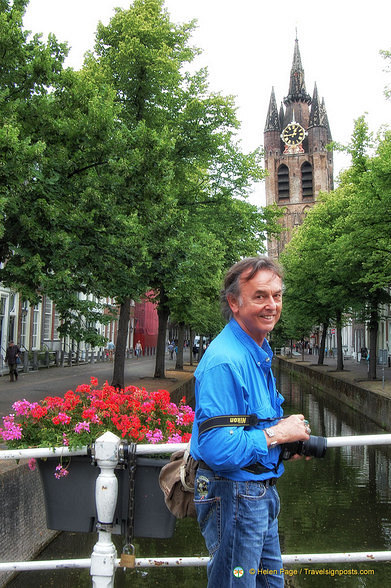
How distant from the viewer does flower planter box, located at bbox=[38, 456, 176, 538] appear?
2.85 meters

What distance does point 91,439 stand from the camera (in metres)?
3.93

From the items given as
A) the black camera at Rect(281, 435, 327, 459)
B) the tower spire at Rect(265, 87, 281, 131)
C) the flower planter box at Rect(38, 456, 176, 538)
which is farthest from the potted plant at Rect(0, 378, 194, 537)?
the tower spire at Rect(265, 87, 281, 131)

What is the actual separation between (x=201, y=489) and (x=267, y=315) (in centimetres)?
75

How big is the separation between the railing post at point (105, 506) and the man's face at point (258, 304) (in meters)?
0.82

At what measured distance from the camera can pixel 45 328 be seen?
32.5 metres

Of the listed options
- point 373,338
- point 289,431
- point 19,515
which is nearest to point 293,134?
point 373,338

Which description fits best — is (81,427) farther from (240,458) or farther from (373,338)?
(373,338)

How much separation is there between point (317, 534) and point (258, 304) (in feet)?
21.3

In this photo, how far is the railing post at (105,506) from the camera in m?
2.64

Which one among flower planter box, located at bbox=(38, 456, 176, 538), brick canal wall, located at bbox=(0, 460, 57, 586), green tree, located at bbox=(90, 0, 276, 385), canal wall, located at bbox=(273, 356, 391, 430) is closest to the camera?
flower planter box, located at bbox=(38, 456, 176, 538)

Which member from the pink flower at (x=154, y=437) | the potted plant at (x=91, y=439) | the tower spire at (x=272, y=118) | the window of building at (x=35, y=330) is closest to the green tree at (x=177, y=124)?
the potted plant at (x=91, y=439)

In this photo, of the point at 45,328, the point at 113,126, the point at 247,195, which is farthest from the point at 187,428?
the point at 45,328

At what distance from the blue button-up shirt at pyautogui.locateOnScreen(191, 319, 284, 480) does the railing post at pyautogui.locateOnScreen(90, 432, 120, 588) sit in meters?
0.48

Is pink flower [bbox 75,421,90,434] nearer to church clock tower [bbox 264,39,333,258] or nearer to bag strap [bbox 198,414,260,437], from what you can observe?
bag strap [bbox 198,414,260,437]
